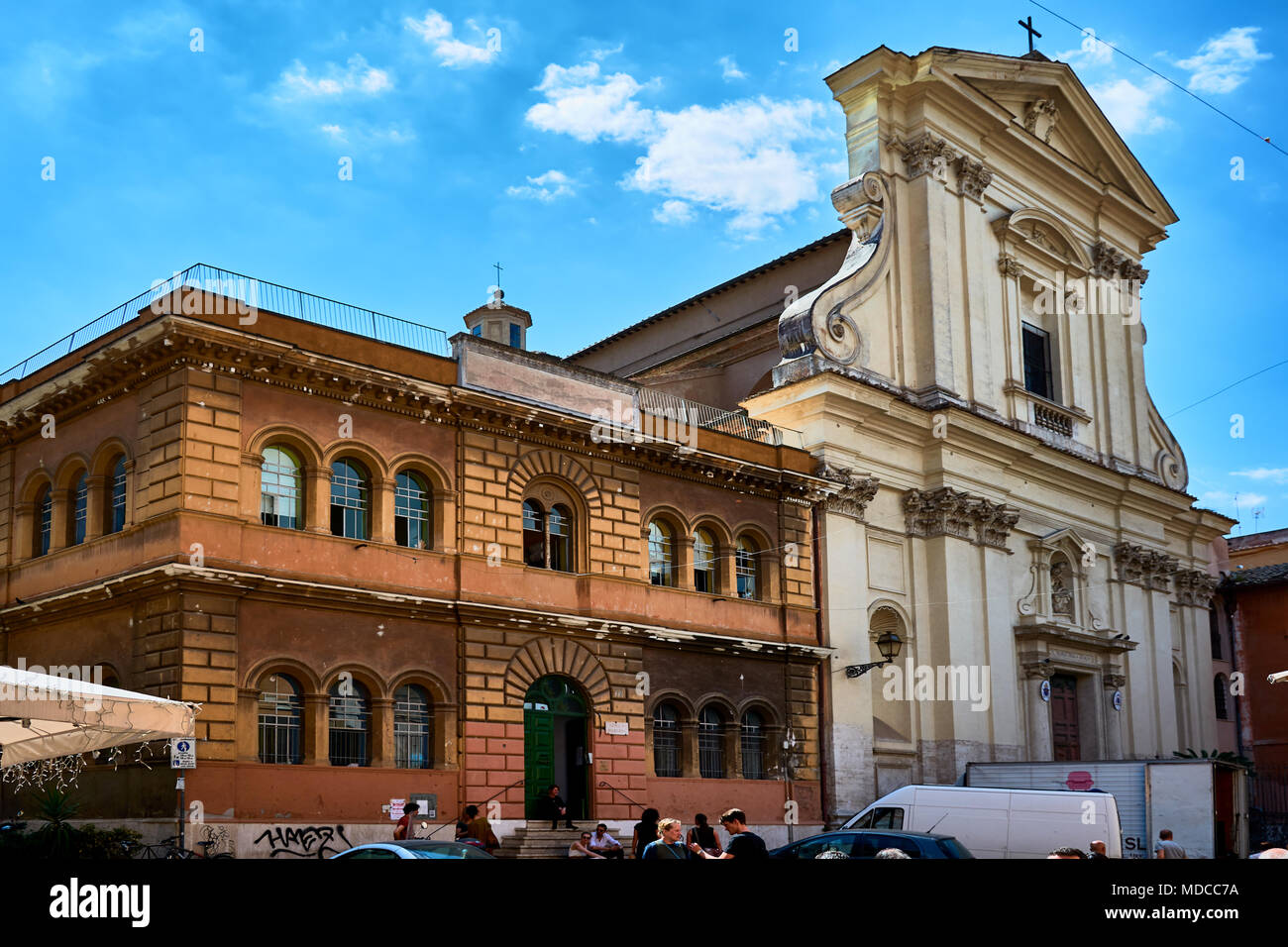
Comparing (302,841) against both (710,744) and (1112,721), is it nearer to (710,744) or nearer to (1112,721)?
(710,744)

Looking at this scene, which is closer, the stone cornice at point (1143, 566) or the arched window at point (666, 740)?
the arched window at point (666, 740)

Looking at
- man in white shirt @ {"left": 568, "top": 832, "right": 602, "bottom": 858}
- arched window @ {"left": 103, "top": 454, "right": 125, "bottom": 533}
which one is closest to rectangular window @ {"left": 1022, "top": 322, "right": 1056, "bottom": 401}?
man in white shirt @ {"left": 568, "top": 832, "right": 602, "bottom": 858}

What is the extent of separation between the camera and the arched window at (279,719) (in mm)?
22984

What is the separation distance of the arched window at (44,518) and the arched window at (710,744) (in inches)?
530

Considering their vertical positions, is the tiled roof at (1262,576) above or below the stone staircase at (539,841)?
above

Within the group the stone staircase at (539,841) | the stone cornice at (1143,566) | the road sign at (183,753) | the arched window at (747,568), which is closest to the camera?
the road sign at (183,753)

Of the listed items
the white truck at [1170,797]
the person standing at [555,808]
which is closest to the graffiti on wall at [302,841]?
the person standing at [555,808]

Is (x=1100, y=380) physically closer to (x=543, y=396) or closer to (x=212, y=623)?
(x=543, y=396)

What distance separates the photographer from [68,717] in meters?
14.8

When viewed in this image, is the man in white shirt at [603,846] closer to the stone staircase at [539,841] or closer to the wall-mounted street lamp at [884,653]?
the stone staircase at [539,841]

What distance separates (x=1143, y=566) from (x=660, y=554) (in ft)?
65.6

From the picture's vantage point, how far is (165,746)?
70.9ft
